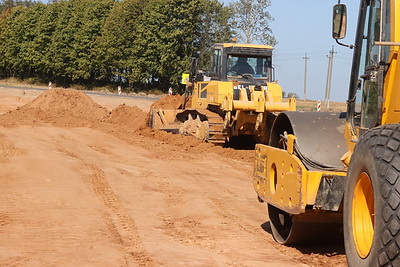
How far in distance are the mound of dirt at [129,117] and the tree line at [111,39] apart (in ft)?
82.5

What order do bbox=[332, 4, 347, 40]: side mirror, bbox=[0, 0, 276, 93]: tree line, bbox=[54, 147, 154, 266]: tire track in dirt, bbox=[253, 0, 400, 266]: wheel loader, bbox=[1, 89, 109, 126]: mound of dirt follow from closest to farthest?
bbox=[253, 0, 400, 266]: wheel loader, bbox=[332, 4, 347, 40]: side mirror, bbox=[54, 147, 154, 266]: tire track in dirt, bbox=[1, 89, 109, 126]: mound of dirt, bbox=[0, 0, 276, 93]: tree line

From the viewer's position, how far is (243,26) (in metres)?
56.0

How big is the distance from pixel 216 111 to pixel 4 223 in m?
11.1

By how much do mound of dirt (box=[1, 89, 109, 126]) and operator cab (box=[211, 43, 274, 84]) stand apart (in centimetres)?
521

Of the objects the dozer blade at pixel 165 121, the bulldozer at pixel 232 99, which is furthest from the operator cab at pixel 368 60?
the dozer blade at pixel 165 121

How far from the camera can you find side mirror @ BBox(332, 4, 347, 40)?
570 centimetres

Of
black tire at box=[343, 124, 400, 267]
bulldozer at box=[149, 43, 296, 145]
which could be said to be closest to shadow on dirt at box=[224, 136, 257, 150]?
bulldozer at box=[149, 43, 296, 145]

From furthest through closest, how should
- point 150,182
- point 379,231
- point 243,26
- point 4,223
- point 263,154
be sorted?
1. point 243,26
2. point 150,182
3. point 4,223
4. point 263,154
5. point 379,231

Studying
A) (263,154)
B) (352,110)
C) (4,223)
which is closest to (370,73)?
(352,110)

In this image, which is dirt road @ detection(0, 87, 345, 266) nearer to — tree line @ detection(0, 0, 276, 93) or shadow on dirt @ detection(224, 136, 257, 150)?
shadow on dirt @ detection(224, 136, 257, 150)

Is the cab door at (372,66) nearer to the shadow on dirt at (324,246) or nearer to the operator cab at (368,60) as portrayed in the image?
the operator cab at (368,60)

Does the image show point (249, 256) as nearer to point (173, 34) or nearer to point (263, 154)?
point (263, 154)

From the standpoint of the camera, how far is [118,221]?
27.2 ft

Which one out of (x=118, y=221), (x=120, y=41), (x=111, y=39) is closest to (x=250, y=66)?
(x=118, y=221)
